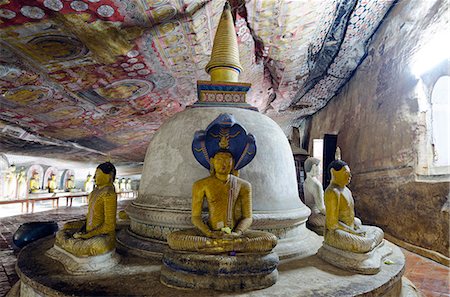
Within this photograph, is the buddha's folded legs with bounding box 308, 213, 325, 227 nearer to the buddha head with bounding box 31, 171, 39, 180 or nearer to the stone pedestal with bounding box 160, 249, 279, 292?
the stone pedestal with bounding box 160, 249, 279, 292

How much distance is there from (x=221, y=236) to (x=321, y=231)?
8.60 ft

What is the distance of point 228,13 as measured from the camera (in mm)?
4672

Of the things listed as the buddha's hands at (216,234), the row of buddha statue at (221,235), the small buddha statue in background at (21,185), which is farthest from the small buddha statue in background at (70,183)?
the buddha's hands at (216,234)

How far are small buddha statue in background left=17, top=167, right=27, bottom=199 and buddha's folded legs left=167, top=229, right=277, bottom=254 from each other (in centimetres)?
1132

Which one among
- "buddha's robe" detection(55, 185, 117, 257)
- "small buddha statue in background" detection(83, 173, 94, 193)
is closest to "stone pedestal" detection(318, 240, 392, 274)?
"buddha's robe" detection(55, 185, 117, 257)

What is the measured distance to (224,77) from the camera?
435 cm

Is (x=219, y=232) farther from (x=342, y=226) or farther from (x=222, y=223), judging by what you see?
(x=342, y=226)

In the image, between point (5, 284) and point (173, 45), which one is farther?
point (173, 45)

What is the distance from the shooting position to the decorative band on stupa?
406 cm

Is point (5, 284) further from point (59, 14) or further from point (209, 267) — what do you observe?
point (59, 14)

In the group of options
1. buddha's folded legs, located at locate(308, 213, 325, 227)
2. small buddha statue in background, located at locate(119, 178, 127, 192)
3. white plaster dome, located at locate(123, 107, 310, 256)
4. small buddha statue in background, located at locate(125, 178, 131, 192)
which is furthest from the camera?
small buddha statue in background, located at locate(125, 178, 131, 192)

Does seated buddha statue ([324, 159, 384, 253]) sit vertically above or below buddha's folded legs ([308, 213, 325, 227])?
above

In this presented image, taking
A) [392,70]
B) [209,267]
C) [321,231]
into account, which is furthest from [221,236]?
[392,70]

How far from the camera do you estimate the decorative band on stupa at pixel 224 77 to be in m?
4.06
